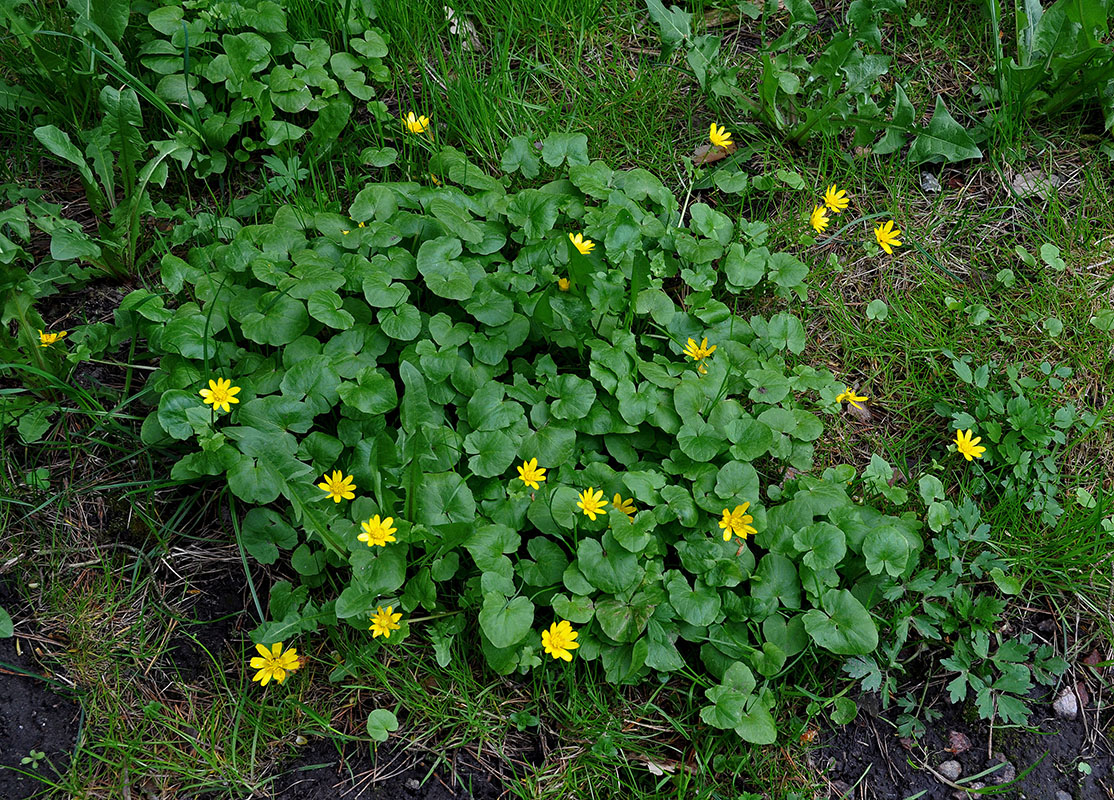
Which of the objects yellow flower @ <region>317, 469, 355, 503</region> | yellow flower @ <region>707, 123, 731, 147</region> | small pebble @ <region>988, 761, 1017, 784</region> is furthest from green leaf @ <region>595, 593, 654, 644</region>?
yellow flower @ <region>707, 123, 731, 147</region>

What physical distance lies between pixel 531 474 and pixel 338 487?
1.70 ft

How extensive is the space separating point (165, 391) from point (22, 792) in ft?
3.49

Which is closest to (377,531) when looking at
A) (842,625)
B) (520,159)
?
(842,625)

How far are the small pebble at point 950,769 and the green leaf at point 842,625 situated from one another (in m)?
0.37

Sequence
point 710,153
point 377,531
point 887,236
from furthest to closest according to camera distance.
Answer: point 710,153 → point 887,236 → point 377,531

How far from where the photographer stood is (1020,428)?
8.80 feet

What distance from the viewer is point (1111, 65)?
124 inches

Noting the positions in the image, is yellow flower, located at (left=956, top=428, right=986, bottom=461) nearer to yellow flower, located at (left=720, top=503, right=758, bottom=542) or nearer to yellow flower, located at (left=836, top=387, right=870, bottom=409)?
yellow flower, located at (left=836, top=387, right=870, bottom=409)

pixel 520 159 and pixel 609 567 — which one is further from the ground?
pixel 520 159

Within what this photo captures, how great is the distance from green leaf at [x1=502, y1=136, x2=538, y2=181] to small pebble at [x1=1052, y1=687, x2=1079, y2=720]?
2235 mm

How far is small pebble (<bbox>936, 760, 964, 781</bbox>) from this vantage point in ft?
7.63

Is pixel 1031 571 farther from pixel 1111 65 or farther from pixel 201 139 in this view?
pixel 201 139

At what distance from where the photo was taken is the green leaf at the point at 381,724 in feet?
7.26

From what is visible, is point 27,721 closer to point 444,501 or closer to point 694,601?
point 444,501
